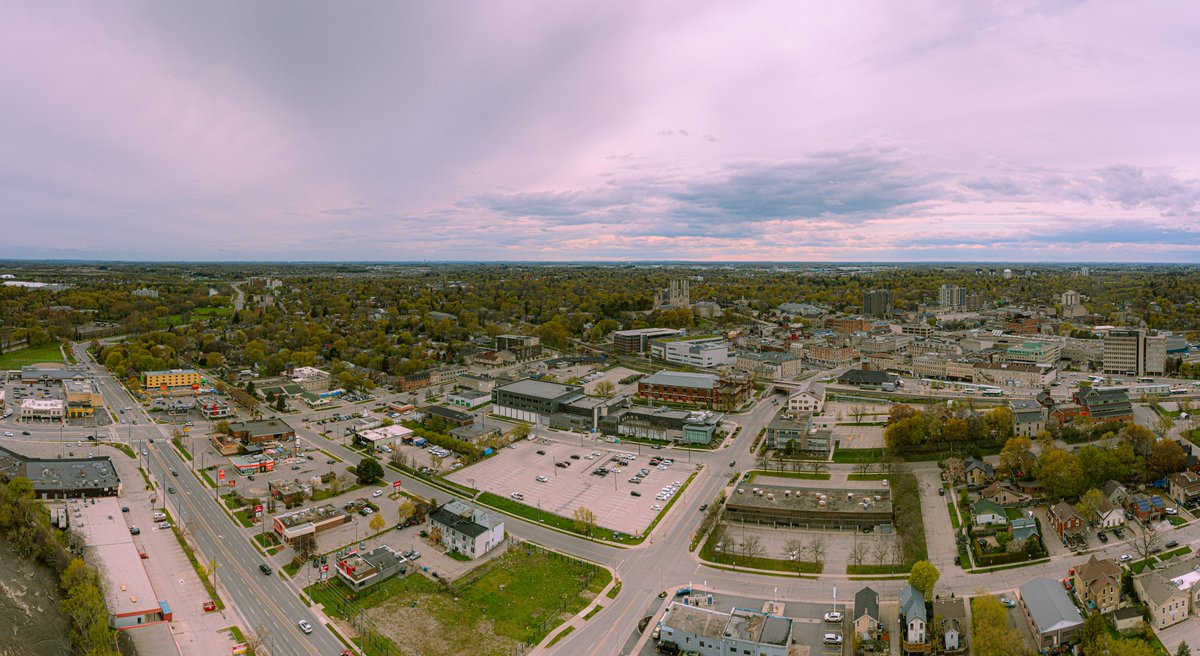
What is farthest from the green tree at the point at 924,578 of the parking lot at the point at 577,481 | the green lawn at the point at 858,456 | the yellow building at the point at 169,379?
the yellow building at the point at 169,379

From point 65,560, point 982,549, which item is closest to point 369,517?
point 65,560

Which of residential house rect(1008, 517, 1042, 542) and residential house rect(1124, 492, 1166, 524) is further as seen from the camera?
residential house rect(1124, 492, 1166, 524)

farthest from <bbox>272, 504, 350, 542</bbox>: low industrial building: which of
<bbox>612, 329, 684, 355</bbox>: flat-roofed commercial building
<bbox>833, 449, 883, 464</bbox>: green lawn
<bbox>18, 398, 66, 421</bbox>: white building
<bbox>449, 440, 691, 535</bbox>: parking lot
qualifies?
<bbox>612, 329, 684, 355</bbox>: flat-roofed commercial building

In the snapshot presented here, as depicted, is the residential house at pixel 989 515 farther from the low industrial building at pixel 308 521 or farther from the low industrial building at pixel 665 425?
the low industrial building at pixel 308 521

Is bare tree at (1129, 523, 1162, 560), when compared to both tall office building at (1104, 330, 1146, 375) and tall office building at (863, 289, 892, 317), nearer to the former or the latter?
tall office building at (1104, 330, 1146, 375)

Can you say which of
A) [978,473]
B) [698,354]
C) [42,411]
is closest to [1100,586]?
[978,473]

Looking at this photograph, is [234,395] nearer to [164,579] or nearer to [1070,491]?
[164,579]

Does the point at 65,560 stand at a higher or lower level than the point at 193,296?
lower

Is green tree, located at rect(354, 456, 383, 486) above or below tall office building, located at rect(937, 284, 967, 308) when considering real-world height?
below
